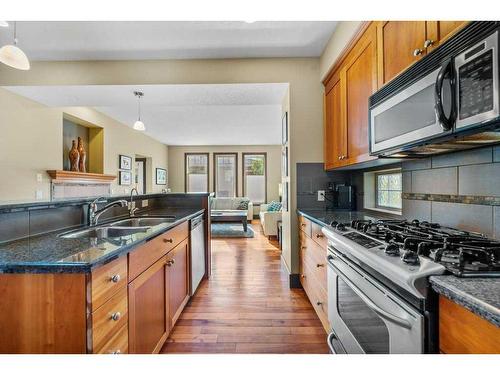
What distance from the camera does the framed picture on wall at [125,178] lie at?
5.70m

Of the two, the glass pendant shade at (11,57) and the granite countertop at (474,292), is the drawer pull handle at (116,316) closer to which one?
the granite countertop at (474,292)

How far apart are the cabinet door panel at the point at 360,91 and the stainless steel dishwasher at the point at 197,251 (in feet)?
5.29

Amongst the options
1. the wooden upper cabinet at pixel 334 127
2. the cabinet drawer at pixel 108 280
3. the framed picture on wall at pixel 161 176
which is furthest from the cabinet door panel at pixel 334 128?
the framed picture on wall at pixel 161 176

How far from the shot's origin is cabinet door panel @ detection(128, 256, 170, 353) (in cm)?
124

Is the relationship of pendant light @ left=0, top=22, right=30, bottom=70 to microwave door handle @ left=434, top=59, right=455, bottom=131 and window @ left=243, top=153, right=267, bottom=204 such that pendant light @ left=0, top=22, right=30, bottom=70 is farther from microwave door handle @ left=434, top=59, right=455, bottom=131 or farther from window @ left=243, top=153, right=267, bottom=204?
window @ left=243, top=153, right=267, bottom=204

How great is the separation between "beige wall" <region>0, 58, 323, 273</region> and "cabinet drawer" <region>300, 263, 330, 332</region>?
35 centimetres

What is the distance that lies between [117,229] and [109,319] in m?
0.94

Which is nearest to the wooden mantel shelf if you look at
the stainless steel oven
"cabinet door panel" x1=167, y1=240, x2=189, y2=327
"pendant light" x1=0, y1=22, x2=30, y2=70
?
"pendant light" x1=0, y1=22, x2=30, y2=70

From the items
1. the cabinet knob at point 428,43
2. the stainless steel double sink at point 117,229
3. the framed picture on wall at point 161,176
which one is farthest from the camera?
the framed picture on wall at point 161,176

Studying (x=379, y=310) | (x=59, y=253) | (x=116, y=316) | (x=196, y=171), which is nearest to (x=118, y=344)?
(x=116, y=316)

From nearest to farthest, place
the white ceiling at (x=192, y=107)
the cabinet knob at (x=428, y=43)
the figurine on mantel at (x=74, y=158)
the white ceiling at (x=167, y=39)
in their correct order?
the cabinet knob at (x=428, y=43) < the white ceiling at (x=167, y=39) < the white ceiling at (x=192, y=107) < the figurine on mantel at (x=74, y=158)
